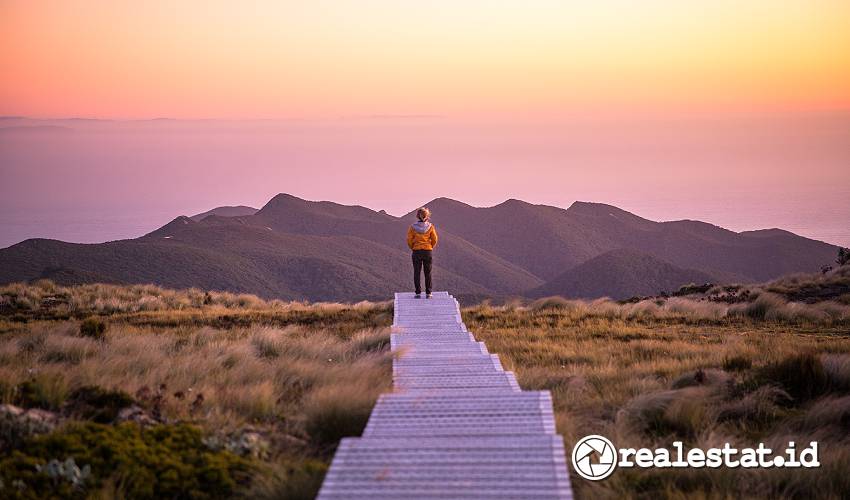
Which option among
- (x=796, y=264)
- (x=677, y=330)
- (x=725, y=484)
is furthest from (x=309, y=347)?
(x=796, y=264)

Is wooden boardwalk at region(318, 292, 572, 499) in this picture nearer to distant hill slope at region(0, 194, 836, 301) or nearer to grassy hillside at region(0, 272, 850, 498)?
grassy hillside at region(0, 272, 850, 498)

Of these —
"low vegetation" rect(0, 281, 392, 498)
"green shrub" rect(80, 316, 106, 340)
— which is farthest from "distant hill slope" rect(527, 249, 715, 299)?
"low vegetation" rect(0, 281, 392, 498)

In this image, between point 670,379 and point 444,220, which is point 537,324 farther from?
point 444,220

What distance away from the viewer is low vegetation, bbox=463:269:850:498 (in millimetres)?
5902

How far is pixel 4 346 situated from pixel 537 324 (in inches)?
379

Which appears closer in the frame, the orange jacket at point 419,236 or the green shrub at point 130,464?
the green shrub at point 130,464

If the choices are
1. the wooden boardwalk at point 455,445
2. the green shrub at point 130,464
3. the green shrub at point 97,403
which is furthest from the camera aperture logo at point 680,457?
the green shrub at point 97,403

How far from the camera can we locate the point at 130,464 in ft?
17.9

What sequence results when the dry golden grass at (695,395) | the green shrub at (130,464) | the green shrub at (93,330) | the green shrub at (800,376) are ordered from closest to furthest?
the green shrub at (130,464) → the dry golden grass at (695,395) → the green shrub at (800,376) → the green shrub at (93,330)

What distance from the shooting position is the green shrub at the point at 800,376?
859 centimetres

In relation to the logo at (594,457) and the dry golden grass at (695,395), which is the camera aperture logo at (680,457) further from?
the dry golden grass at (695,395)

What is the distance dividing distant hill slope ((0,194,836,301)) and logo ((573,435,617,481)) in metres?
44.3

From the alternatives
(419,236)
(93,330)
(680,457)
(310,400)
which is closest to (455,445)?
(680,457)

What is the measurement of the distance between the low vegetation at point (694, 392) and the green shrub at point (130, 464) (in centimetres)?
246
